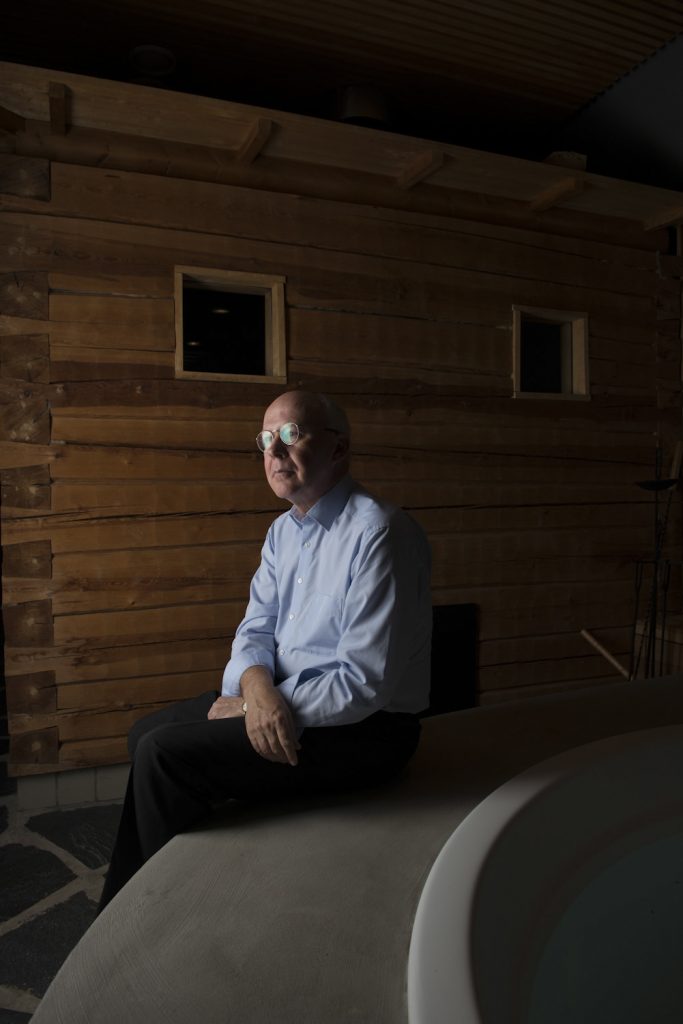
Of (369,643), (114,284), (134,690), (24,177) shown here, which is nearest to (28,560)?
(134,690)

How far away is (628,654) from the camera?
526cm

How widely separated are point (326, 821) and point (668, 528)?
14.1ft

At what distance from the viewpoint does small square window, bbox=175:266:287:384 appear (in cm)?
411

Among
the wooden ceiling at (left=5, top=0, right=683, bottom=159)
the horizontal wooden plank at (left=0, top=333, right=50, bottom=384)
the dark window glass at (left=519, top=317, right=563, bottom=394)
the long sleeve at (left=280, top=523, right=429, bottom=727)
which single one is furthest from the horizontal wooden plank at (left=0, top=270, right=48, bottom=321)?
the dark window glass at (left=519, top=317, right=563, bottom=394)

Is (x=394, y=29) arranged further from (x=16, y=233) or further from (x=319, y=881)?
(x=319, y=881)

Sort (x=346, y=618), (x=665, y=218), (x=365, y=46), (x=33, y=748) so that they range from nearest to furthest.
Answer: (x=346, y=618) < (x=33, y=748) < (x=365, y=46) < (x=665, y=218)

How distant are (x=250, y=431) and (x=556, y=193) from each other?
228 centimetres

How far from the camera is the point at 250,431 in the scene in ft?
13.8

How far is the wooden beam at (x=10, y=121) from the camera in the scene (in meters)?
3.57

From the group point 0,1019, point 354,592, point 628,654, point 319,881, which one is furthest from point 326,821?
point 628,654

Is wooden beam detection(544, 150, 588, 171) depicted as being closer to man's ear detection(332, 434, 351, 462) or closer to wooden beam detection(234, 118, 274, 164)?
wooden beam detection(234, 118, 274, 164)

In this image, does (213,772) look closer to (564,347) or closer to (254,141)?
(254,141)

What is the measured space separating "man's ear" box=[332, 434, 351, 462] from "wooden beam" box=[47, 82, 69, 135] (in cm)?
232

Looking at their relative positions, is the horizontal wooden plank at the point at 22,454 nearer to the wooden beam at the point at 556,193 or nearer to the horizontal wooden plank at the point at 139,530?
the horizontal wooden plank at the point at 139,530
